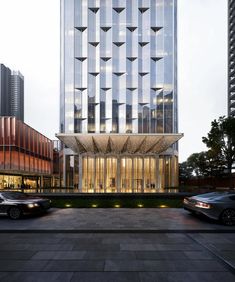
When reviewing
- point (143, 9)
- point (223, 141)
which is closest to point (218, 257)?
point (223, 141)

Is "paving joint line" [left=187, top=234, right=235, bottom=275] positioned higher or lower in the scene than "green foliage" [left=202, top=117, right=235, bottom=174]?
lower

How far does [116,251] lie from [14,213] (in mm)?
7020

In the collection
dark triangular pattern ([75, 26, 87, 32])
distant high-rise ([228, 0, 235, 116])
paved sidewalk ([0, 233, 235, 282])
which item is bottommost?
paved sidewalk ([0, 233, 235, 282])

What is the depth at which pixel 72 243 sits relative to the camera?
8375mm

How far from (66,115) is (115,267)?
4388 cm

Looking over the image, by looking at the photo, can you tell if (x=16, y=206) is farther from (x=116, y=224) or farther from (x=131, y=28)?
(x=131, y=28)

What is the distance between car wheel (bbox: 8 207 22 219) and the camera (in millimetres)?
12820

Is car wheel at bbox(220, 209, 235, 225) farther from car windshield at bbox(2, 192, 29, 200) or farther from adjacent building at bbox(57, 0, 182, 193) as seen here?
adjacent building at bbox(57, 0, 182, 193)

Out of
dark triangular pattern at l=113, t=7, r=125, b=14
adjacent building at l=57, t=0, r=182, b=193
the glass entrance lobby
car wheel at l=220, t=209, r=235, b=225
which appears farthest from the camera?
dark triangular pattern at l=113, t=7, r=125, b=14

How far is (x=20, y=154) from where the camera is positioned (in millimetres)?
45281

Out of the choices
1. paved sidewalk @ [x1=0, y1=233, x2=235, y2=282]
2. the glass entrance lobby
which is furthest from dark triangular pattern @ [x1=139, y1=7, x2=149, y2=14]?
paved sidewalk @ [x1=0, y1=233, x2=235, y2=282]

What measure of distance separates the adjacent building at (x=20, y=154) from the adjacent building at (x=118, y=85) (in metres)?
6.05

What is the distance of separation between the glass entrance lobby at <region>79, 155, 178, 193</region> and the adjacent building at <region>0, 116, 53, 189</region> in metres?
9.56

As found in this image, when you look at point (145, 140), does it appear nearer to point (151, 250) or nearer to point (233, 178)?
point (233, 178)
